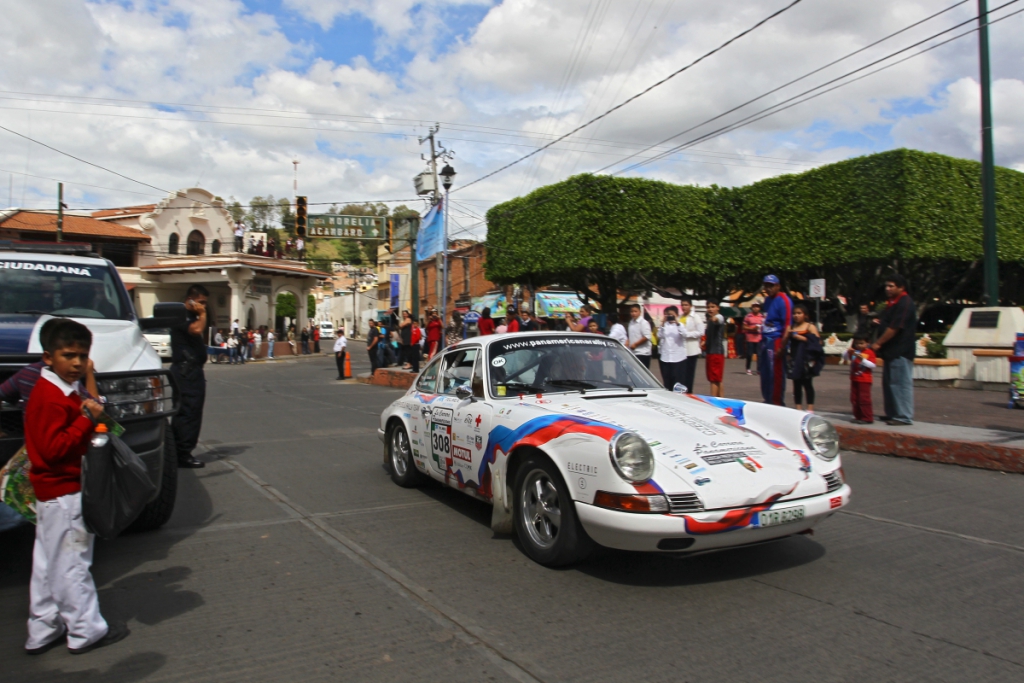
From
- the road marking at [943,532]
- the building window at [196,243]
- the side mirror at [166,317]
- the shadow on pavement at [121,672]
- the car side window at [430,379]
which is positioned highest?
the building window at [196,243]

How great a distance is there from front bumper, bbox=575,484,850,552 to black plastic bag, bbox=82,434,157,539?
219cm

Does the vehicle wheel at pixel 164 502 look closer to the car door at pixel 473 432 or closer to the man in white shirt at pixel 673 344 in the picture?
the car door at pixel 473 432

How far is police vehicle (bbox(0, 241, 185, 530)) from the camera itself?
14.8ft

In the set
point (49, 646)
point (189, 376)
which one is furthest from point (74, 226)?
point (49, 646)

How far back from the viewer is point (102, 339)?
4969 mm

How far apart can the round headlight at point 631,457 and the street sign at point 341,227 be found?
25.5 m

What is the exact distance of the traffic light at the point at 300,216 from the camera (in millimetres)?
25119

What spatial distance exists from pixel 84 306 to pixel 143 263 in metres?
39.6

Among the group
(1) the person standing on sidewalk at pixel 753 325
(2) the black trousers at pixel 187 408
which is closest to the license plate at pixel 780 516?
(2) the black trousers at pixel 187 408

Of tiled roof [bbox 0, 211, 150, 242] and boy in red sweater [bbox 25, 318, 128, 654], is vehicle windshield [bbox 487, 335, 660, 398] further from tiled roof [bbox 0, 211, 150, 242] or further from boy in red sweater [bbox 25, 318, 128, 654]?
tiled roof [bbox 0, 211, 150, 242]

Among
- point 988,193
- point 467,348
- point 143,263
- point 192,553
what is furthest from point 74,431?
point 143,263

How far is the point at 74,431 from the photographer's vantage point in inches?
123

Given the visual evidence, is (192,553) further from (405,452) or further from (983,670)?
(983,670)

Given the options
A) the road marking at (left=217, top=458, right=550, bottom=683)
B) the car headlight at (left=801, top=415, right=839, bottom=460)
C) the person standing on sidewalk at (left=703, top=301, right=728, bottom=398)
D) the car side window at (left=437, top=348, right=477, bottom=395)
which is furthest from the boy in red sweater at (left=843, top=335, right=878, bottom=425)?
the road marking at (left=217, top=458, right=550, bottom=683)
